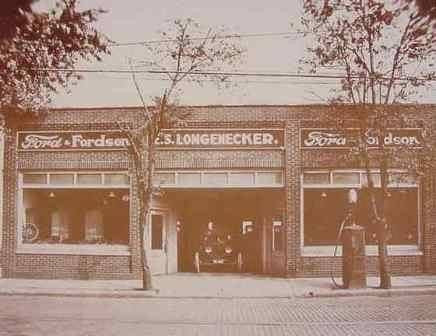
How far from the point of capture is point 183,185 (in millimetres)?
16531

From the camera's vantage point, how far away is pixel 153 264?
17.1m

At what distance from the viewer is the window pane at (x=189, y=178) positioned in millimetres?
16484

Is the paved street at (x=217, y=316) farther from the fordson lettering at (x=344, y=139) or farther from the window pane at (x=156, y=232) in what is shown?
the window pane at (x=156, y=232)

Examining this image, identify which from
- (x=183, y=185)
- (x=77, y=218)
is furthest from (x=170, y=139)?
(x=77, y=218)

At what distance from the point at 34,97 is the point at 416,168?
7619mm

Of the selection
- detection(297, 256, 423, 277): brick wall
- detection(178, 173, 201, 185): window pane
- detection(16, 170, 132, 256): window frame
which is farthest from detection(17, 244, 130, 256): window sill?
detection(297, 256, 423, 277): brick wall

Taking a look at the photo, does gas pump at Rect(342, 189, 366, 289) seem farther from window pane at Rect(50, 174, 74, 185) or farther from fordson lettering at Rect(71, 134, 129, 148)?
window pane at Rect(50, 174, 74, 185)

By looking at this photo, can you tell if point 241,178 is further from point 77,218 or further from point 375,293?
point 375,293

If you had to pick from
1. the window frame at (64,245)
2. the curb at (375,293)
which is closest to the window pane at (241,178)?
the window frame at (64,245)

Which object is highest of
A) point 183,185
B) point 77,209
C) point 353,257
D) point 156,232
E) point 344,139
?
point 344,139

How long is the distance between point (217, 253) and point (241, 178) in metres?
2.54

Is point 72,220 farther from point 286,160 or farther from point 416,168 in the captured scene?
point 416,168

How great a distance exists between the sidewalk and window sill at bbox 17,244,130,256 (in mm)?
769

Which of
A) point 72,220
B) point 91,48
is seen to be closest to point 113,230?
point 72,220
